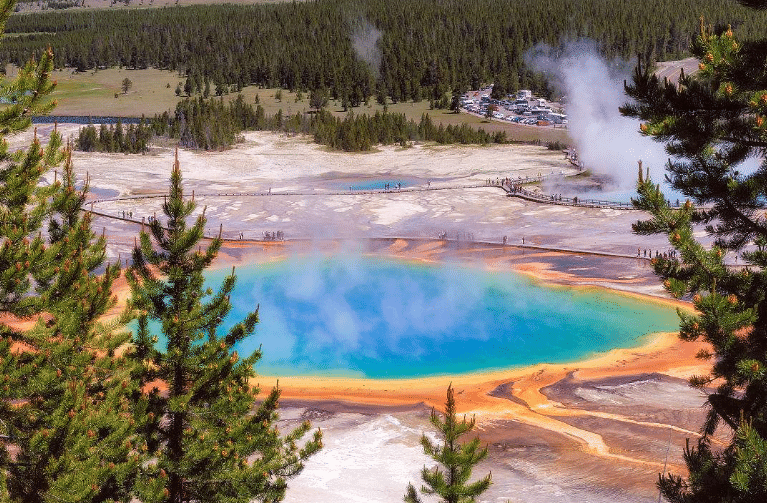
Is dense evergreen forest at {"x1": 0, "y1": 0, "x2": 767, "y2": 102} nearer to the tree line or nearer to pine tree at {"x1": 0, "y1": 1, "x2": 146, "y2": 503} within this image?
the tree line

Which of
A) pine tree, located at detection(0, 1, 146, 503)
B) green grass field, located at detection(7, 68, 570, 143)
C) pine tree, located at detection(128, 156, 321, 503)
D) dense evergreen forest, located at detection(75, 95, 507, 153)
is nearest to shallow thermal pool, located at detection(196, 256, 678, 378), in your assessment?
pine tree, located at detection(128, 156, 321, 503)

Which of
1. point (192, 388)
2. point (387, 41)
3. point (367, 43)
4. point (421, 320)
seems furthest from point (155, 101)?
point (192, 388)

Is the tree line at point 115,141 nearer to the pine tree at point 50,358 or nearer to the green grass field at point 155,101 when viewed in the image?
the green grass field at point 155,101

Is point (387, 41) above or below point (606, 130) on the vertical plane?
above

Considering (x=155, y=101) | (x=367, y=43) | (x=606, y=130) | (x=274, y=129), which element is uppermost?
(x=367, y=43)

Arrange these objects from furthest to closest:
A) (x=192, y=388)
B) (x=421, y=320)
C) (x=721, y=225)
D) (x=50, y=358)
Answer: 1. (x=421, y=320)
2. (x=192, y=388)
3. (x=50, y=358)
4. (x=721, y=225)

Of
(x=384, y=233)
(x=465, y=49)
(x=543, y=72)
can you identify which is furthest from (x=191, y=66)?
(x=384, y=233)

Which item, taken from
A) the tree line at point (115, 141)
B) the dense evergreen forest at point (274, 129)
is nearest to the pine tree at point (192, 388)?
the dense evergreen forest at point (274, 129)

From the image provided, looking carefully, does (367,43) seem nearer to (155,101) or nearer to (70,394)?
(155,101)
